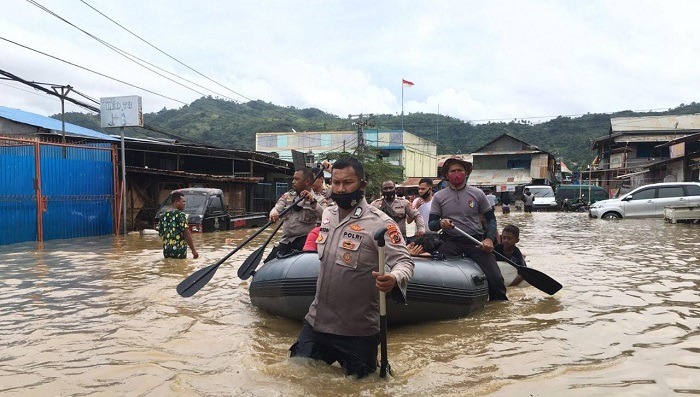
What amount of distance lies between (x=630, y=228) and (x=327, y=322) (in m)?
15.2

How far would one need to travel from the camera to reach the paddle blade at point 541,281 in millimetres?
6355

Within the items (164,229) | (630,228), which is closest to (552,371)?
(164,229)

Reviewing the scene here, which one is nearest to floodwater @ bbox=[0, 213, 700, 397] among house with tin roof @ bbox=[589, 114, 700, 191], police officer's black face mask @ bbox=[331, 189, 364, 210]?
police officer's black face mask @ bbox=[331, 189, 364, 210]

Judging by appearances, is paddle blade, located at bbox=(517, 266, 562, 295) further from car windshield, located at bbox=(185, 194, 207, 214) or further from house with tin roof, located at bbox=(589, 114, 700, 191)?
house with tin roof, located at bbox=(589, 114, 700, 191)

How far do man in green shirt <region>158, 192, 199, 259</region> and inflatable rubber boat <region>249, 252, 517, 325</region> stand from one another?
3.63m

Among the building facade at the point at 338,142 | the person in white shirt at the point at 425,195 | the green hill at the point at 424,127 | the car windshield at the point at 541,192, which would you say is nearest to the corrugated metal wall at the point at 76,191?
the person in white shirt at the point at 425,195

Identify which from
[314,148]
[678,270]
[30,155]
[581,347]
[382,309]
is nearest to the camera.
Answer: [382,309]

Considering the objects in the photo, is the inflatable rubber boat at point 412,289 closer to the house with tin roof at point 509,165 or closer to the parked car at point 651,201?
the parked car at point 651,201

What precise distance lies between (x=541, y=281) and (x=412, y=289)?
7.32 ft

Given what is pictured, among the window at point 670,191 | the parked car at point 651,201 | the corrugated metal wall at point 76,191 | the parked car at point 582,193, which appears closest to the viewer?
the corrugated metal wall at point 76,191

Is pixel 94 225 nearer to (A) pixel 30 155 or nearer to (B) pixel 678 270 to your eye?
(A) pixel 30 155

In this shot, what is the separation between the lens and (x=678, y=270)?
8445 millimetres

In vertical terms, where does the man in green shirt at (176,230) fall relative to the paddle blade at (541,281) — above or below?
above

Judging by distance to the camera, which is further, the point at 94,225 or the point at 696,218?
the point at 696,218
